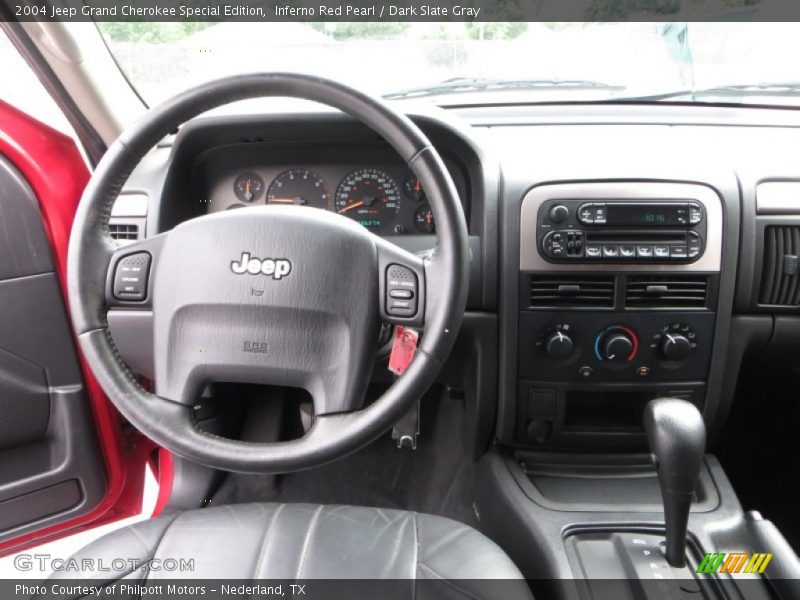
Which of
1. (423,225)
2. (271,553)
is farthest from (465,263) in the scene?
(271,553)

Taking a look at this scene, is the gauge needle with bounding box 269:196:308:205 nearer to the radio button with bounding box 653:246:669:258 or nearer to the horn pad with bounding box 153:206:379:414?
the horn pad with bounding box 153:206:379:414

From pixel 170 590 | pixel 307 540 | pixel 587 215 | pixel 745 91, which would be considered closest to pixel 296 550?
pixel 307 540

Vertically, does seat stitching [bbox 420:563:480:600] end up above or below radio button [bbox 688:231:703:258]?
below

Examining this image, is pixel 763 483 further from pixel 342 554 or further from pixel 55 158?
pixel 55 158

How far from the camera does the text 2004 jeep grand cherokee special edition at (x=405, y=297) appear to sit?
984 mm

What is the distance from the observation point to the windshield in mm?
1383

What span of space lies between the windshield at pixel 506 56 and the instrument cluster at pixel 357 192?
0.78 ft

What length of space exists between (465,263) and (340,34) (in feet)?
2.60

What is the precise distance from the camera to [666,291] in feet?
4.21

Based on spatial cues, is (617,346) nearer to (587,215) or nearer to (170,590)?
(587,215)

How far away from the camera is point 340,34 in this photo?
4.56 ft

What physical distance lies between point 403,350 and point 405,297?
0.33 feet

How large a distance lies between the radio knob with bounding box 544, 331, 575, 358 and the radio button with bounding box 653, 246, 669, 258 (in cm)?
27

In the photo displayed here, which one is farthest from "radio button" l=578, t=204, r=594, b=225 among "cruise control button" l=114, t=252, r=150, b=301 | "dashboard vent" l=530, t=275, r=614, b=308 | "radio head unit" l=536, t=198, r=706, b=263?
"cruise control button" l=114, t=252, r=150, b=301
